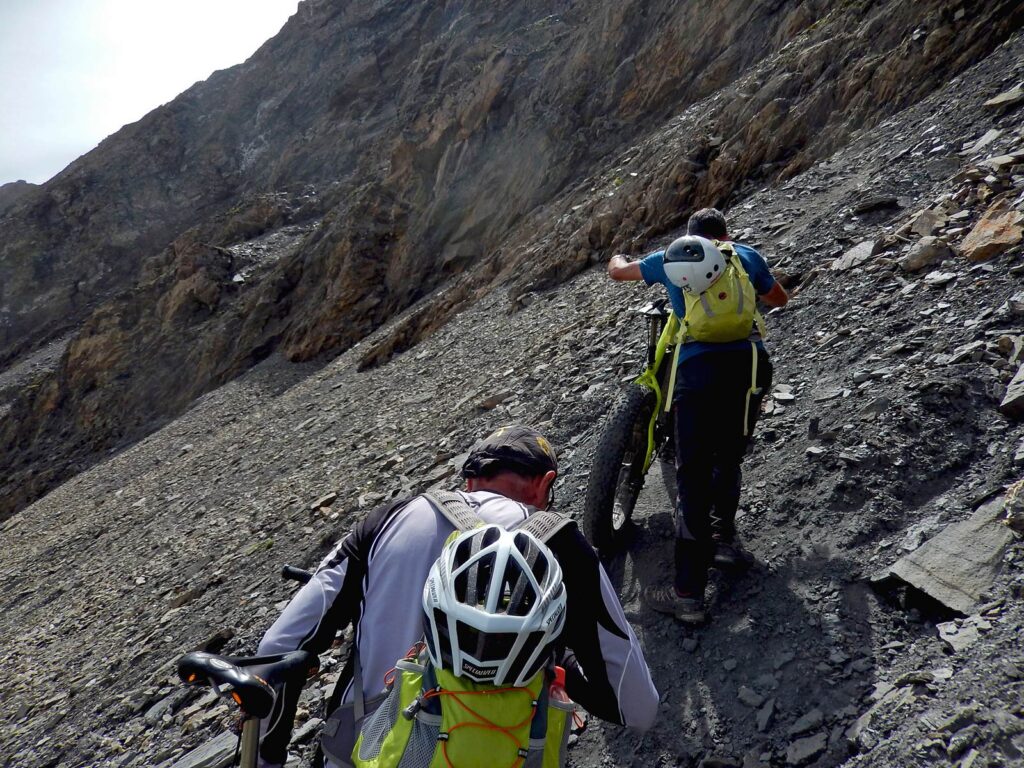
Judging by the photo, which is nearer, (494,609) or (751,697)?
(494,609)

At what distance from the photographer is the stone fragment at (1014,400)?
3.61 metres

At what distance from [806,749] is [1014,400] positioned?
2.35m

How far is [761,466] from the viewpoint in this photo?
4.45 meters

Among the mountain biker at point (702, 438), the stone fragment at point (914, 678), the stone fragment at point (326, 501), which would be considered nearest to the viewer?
the stone fragment at point (914, 678)

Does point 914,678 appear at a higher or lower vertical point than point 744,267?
lower

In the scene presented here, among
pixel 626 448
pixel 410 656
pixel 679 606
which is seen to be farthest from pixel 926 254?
pixel 410 656

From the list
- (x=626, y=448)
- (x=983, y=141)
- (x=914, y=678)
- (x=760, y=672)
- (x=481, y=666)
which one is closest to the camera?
(x=481, y=666)

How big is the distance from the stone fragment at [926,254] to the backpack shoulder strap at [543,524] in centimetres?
518

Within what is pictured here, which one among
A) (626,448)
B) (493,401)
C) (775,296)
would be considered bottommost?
(493,401)

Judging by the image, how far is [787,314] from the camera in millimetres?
A: 6449

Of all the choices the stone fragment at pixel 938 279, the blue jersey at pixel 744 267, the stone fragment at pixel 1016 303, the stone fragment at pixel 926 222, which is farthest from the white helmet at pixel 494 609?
the stone fragment at pixel 926 222

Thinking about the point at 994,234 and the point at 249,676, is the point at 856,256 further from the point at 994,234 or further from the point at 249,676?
the point at 249,676

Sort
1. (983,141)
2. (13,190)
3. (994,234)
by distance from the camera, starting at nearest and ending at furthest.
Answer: (994,234)
(983,141)
(13,190)

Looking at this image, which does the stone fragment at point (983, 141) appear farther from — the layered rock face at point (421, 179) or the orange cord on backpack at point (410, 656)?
the orange cord on backpack at point (410, 656)
